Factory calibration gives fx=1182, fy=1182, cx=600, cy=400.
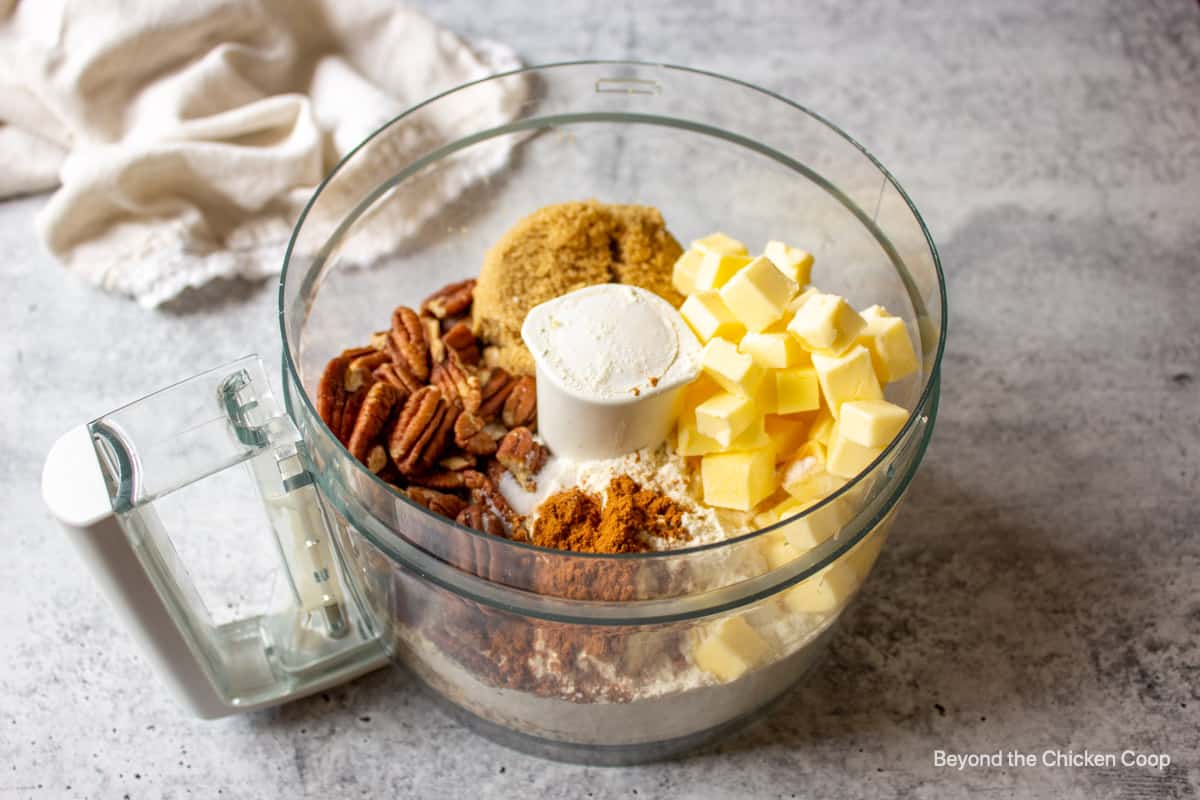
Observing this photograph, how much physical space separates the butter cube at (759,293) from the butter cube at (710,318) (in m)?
0.02

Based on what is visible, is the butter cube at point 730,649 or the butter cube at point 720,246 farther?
the butter cube at point 720,246

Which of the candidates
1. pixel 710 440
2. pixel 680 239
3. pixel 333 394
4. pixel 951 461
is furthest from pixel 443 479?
pixel 951 461

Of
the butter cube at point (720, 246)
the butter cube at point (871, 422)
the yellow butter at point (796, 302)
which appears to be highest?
the yellow butter at point (796, 302)

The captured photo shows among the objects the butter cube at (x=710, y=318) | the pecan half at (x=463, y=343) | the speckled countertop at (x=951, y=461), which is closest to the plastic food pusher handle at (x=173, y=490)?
the speckled countertop at (x=951, y=461)

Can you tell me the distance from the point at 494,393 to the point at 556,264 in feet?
0.46

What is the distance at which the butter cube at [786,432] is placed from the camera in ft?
3.33

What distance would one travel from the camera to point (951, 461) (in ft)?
4.11

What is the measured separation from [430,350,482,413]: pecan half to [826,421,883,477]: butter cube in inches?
12.9

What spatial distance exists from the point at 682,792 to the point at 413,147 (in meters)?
0.69

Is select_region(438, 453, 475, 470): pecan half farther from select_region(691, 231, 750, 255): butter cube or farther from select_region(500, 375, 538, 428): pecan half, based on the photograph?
select_region(691, 231, 750, 255): butter cube

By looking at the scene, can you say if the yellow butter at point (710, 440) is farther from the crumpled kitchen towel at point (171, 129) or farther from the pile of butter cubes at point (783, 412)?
the crumpled kitchen towel at point (171, 129)

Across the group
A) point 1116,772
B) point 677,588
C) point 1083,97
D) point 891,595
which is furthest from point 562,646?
point 1083,97

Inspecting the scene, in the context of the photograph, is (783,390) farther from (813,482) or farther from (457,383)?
(457,383)

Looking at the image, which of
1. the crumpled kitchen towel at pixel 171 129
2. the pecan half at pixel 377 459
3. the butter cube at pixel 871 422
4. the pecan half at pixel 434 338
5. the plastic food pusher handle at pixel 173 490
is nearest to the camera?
the plastic food pusher handle at pixel 173 490
